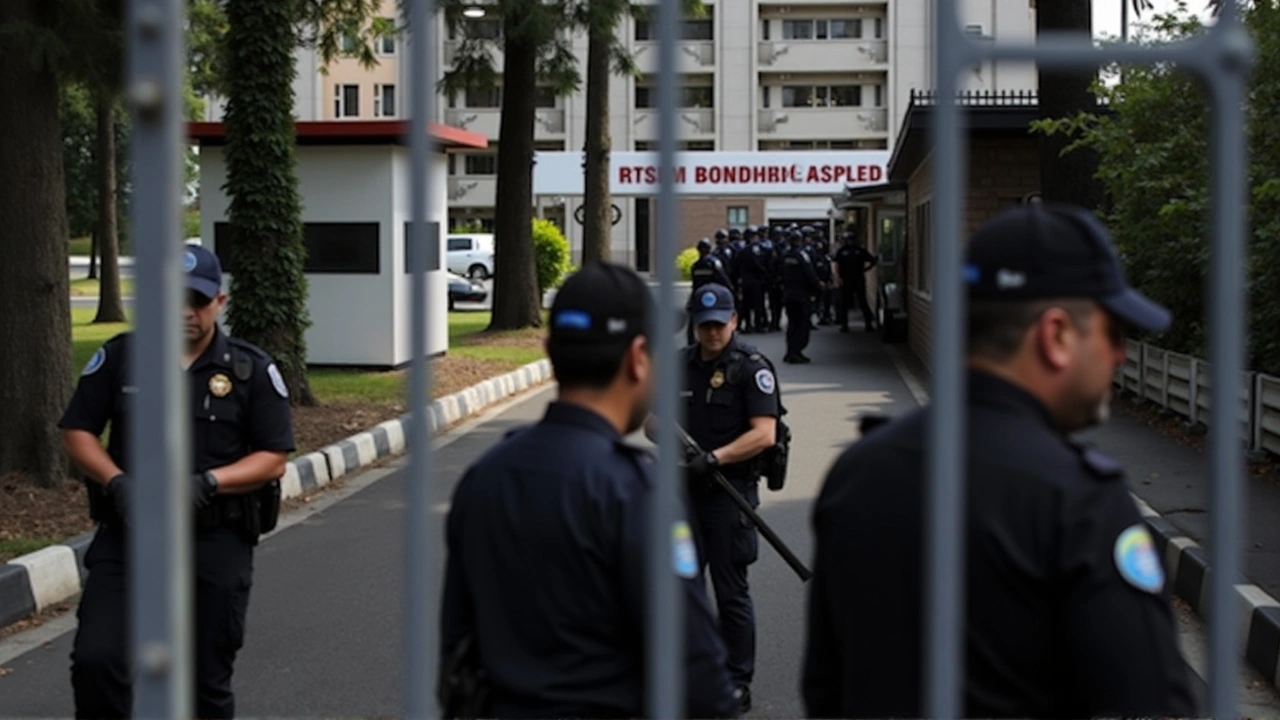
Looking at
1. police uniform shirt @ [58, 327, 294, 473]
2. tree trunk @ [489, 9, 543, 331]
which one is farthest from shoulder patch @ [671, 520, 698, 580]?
tree trunk @ [489, 9, 543, 331]

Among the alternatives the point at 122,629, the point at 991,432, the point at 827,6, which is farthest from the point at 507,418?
the point at 827,6

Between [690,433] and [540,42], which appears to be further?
[540,42]

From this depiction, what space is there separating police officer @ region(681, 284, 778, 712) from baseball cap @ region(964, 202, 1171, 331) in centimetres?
406

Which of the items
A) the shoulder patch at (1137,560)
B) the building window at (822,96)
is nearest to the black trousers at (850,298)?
A: the shoulder patch at (1137,560)

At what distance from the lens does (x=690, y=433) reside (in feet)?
22.1

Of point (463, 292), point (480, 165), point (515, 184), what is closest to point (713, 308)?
point (515, 184)

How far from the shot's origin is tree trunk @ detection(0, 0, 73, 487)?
10.6 meters

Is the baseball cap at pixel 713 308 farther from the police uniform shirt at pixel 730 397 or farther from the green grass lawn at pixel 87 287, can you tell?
the green grass lawn at pixel 87 287

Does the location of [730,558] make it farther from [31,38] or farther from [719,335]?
[31,38]

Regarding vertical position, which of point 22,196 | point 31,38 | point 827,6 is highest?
point 827,6

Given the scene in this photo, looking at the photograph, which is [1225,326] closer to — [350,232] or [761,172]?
[350,232]

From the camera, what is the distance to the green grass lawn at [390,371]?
16891mm

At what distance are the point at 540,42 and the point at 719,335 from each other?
1603 cm

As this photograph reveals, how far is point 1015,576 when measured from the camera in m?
2.24
